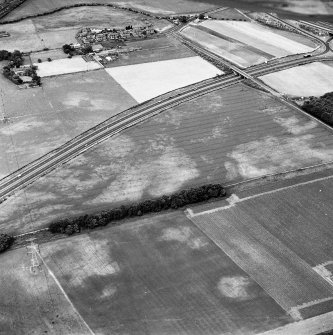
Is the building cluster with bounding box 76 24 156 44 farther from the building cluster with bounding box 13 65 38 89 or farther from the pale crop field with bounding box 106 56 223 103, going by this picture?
the building cluster with bounding box 13 65 38 89

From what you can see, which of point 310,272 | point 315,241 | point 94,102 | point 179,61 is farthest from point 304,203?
point 179,61

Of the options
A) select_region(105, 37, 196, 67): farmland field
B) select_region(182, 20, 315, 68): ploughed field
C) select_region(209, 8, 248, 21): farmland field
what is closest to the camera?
select_region(105, 37, 196, 67): farmland field

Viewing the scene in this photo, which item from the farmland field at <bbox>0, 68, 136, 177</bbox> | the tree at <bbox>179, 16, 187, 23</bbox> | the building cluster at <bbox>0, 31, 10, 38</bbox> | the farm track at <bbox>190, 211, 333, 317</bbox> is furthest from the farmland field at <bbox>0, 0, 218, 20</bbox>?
the farm track at <bbox>190, 211, 333, 317</bbox>

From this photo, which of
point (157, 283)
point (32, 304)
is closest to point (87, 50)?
point (157, 283)

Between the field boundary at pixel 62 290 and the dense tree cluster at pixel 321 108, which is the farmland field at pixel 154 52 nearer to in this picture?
the dense tree cluster at pixel 321 108

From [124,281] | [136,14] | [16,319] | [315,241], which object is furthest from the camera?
[136,14]

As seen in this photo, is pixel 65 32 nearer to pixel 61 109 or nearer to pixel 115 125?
pixel 61 109

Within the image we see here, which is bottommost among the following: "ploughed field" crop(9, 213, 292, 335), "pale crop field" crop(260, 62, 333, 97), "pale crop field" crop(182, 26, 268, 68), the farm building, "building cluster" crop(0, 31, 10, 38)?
"ploughed field" crop(9, 213, 292, 335)
